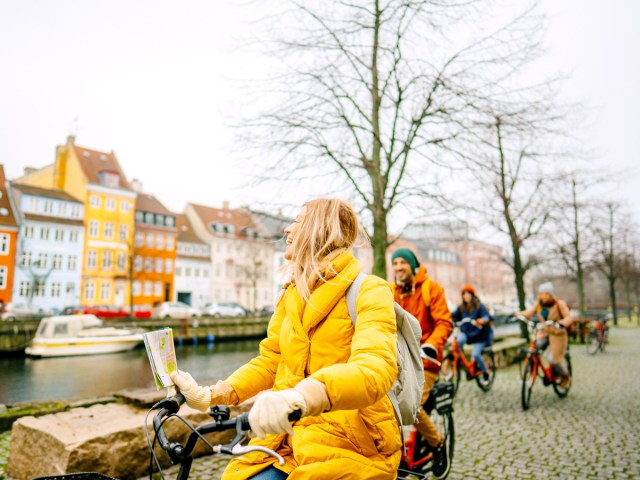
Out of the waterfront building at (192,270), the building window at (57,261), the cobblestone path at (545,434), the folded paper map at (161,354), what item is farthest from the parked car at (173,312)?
the folded paper map at (161,354)

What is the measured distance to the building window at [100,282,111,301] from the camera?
5172cm

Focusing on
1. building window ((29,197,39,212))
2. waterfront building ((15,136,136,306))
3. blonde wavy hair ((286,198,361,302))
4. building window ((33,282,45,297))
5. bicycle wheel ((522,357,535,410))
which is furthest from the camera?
waterfront building ((15,136,136,306))

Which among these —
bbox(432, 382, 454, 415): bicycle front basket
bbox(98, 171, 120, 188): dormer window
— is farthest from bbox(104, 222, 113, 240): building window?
bbox(432, 382, 454, 415): bicycle front basket

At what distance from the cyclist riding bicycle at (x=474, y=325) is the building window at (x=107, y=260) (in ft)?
162

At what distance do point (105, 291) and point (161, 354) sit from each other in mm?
54894

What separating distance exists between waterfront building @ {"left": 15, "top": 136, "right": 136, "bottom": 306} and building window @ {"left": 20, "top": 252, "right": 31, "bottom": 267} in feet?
17.0

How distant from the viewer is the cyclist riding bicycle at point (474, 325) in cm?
916

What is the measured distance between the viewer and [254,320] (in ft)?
119

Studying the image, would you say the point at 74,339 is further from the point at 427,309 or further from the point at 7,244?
the point at 7,244

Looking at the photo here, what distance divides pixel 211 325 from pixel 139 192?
33.0 m

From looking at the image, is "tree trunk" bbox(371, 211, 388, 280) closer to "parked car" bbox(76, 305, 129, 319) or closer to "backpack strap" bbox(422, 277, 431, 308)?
"backpack strap" bbox(422, 277, 431, 308)

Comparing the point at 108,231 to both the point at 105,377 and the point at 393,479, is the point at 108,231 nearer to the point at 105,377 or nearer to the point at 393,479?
the point at 105,377

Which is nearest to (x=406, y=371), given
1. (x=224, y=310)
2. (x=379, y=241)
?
(x=379, y=241)

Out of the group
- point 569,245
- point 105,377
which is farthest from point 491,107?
point 569,245
